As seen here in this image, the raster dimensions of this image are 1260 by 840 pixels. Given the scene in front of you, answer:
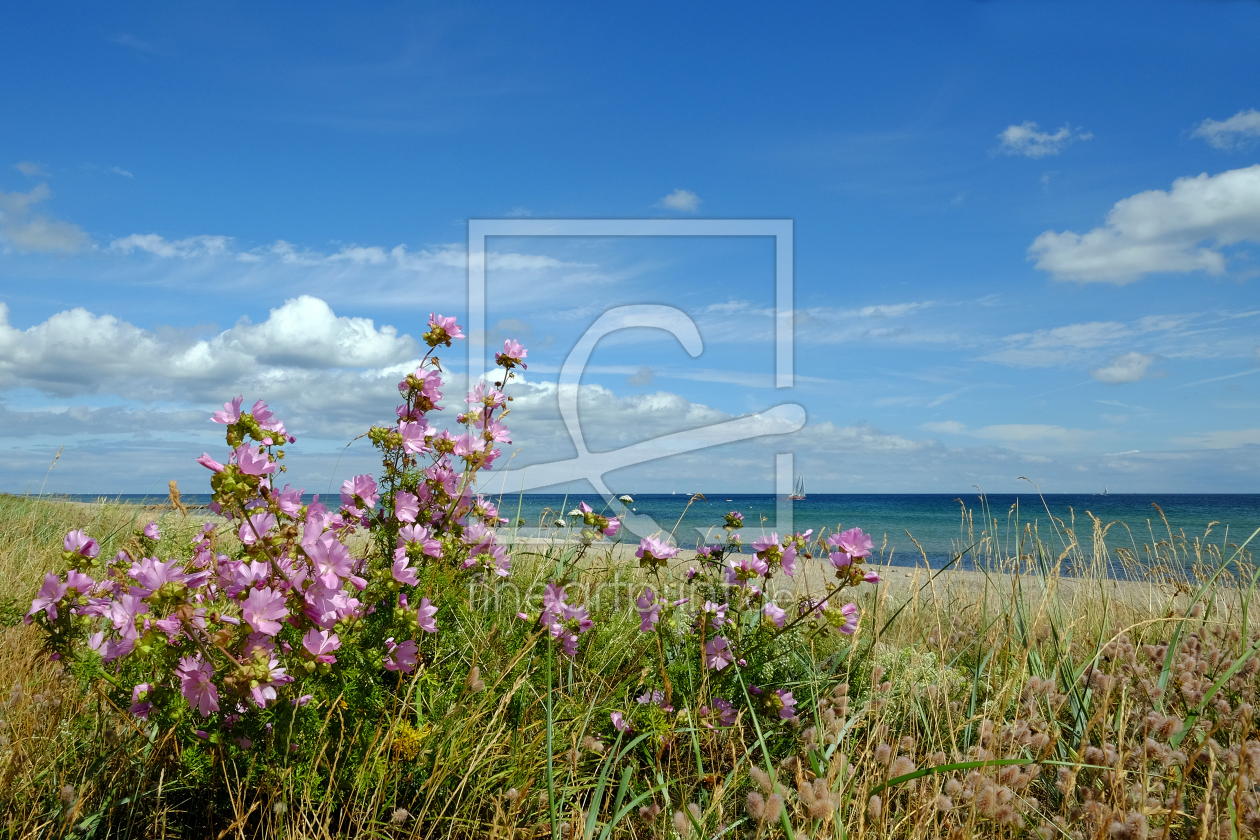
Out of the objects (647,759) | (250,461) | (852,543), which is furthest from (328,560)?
(852,543)

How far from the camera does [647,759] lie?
8.39ft

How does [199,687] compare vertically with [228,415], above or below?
below

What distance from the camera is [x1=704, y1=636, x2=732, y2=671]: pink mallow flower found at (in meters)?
2.61

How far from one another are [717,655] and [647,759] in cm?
42

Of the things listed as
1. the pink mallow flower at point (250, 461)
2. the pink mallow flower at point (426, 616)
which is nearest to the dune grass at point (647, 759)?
the pink mallow flower at point (426, 616)

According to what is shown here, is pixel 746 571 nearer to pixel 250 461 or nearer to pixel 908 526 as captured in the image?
pixel 250 461

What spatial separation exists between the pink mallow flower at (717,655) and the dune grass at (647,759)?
94 mm

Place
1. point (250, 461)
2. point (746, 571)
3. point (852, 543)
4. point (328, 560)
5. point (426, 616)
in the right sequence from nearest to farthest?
point (250, 461), point (328, 560), point (426, 616), point (852, 543), point (746, 571)

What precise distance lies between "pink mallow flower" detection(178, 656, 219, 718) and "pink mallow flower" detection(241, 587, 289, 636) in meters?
0.18

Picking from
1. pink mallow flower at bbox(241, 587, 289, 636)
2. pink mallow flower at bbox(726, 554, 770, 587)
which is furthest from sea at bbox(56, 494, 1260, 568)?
pink mallow flower at bbox(241, 587, 289, 636)

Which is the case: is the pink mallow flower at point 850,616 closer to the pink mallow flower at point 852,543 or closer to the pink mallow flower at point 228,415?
the pink mallow flower at point 852,543

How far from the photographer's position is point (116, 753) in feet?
7.25

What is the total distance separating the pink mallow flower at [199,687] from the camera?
179 centimetres

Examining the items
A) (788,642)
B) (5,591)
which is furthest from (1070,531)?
(5,591)
